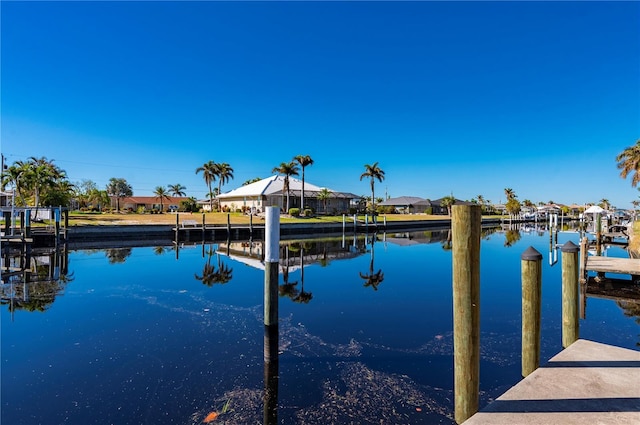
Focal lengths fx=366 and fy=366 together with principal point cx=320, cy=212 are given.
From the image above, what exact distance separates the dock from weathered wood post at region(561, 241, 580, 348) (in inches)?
30.3

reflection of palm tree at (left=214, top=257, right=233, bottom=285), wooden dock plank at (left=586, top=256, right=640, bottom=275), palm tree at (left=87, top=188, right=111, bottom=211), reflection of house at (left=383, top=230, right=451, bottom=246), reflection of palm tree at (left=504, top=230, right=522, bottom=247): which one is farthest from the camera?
palm tree at (left=87, top=188, right=111, bottom=211)

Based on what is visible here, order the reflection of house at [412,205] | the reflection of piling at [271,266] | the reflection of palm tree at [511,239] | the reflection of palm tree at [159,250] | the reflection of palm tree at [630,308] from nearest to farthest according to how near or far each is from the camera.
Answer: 1. the reflection of piling at [271,266]
2. the reflection of palm tree at [630,308]
3. the reflection of palm tree at [159,250]
4. the reflection of palm tree at [511,239]
5. the reflection of house at [412,205]

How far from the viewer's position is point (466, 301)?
12.5 ft

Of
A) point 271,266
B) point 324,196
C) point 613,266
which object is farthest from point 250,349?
point 324,196

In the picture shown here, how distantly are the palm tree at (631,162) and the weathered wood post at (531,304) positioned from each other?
4867cm

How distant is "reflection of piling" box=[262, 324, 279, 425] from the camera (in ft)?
16.5

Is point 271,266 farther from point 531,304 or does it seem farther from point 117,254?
point 117,254

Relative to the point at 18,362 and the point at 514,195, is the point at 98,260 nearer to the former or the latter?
the point at 18,362

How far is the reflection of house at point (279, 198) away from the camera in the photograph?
58562mm

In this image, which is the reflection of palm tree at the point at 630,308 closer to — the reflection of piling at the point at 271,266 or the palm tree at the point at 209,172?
the reflection of piling at the point at 271,266

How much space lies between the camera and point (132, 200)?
287 feet

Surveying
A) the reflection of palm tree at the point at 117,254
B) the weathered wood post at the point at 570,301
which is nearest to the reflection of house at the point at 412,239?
the reflection of palm tree at the point at 117,254

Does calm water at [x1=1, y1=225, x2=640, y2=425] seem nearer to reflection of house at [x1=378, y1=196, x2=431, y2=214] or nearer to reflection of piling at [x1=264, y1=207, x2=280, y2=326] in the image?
reflection of piling at [x1=264, y1=207, x2=280, y2=326]

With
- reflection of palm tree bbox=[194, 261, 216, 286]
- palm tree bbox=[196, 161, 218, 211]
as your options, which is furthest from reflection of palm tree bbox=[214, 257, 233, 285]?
palm tree bbox=[196, 161, 218, 211]
